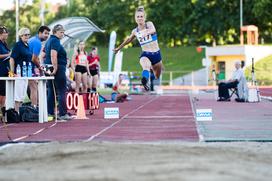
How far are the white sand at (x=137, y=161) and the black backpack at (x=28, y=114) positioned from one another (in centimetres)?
593

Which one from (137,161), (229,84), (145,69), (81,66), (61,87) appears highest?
(81,66)

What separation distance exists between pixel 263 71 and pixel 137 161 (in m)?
54.8

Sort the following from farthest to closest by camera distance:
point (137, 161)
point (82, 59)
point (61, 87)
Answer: point (82, 59), point (61, 87), point (137, 161)

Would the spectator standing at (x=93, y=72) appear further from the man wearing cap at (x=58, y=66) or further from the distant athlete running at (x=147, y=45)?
the man wearing cap at (x=58, y=66)

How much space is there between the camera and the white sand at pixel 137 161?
722 centimetres

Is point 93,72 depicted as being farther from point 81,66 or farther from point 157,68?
point 157,68

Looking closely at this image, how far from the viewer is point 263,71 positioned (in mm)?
61969

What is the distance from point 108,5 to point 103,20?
1810 millimetres

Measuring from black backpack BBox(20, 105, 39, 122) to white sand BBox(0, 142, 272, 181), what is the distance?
593cm

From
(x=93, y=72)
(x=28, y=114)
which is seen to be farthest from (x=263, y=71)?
(x=28, y=114)

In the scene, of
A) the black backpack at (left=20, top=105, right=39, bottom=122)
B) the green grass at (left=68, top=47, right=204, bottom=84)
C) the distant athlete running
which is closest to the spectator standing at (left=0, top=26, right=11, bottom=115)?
the black backpack at (left=20, top=105, right=39, bottom=122)

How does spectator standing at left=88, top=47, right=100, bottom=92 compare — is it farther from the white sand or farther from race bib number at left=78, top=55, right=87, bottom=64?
the white sand

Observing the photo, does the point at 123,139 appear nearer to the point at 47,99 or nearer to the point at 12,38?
the point at 47,99

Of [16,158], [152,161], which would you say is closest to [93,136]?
[16,158]
